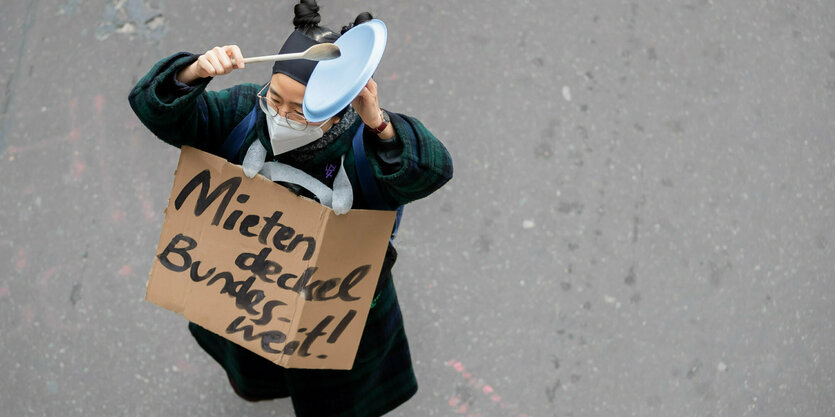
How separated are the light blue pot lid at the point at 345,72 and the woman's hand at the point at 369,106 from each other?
0.19ft

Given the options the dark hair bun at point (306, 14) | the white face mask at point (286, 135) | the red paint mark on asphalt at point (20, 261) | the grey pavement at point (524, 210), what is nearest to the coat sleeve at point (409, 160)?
the white face mask at point (286, 135)

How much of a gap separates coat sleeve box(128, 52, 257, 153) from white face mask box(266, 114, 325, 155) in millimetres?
129

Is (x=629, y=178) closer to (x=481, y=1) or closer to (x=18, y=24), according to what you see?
(x=481, y=1)

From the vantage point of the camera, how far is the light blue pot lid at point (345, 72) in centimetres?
137

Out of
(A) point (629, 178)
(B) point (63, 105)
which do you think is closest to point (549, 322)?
(A) point (629, 178)

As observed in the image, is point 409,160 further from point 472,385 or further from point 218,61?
point 472,385

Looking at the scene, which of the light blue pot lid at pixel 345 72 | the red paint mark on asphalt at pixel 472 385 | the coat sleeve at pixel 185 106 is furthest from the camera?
the red paint mark on asphalt at pixel 472 385

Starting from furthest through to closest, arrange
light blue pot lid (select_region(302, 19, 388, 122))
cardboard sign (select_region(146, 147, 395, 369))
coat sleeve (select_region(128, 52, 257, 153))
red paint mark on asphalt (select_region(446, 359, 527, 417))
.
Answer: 1. red paint mark on asphalt (select_region(446, 359, 527, 417))
2. cardboard sign (select_region(146, 147, 395, 369))
3. coat sleeve (select_region(128, 52, 257, 153))
4. light blue pot lid (select_region(302, 19, 388, 122))

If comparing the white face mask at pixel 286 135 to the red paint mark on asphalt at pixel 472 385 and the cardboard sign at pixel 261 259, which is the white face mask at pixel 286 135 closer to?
the cardboard sign at pixel 261 259

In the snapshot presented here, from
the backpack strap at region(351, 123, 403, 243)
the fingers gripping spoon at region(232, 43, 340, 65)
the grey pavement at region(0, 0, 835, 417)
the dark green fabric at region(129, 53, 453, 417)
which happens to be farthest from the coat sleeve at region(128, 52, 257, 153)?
the grey pavement at region(0, 0, 835, 417)

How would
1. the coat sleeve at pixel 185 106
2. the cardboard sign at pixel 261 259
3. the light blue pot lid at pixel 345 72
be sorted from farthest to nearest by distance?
the cardboard sign at pixel 261 259, the coat sleeve at pixel 185 106, the light blue pot lid at pixel 345 72

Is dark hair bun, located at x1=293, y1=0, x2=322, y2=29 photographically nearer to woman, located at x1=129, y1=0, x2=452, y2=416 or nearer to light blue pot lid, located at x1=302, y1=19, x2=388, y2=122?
woman, located at x1=129, y1=0, x2=452, y2=416

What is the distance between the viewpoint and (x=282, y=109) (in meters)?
1.54

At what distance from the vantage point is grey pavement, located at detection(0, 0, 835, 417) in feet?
8.41
